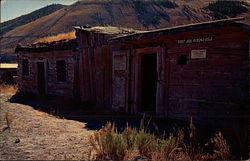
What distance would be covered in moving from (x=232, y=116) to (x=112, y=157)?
3568 millimetres

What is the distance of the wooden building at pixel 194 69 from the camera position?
7316 millimetres

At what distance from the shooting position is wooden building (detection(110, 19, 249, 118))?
7316mm

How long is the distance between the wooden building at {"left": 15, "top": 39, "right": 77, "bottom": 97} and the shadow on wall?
1268mm

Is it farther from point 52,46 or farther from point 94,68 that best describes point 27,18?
point 94,68

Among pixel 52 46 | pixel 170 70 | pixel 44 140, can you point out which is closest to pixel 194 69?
pixel 170 70

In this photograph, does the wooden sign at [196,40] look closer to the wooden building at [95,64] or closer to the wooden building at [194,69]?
the wooden building at [194,69]

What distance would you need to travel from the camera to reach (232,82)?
7508mm

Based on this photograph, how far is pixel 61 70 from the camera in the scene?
16.3 metres

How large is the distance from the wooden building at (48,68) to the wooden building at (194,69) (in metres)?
5.11

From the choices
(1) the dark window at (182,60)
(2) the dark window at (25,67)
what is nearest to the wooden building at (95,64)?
(1) the dark window at (182,60)

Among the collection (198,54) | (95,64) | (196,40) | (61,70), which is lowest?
(61,70)

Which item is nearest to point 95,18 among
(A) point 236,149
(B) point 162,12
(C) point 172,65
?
(B) point 162,12

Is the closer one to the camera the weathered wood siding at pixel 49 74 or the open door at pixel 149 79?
the open door at pixel 149 79

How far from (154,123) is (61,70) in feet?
31.9
